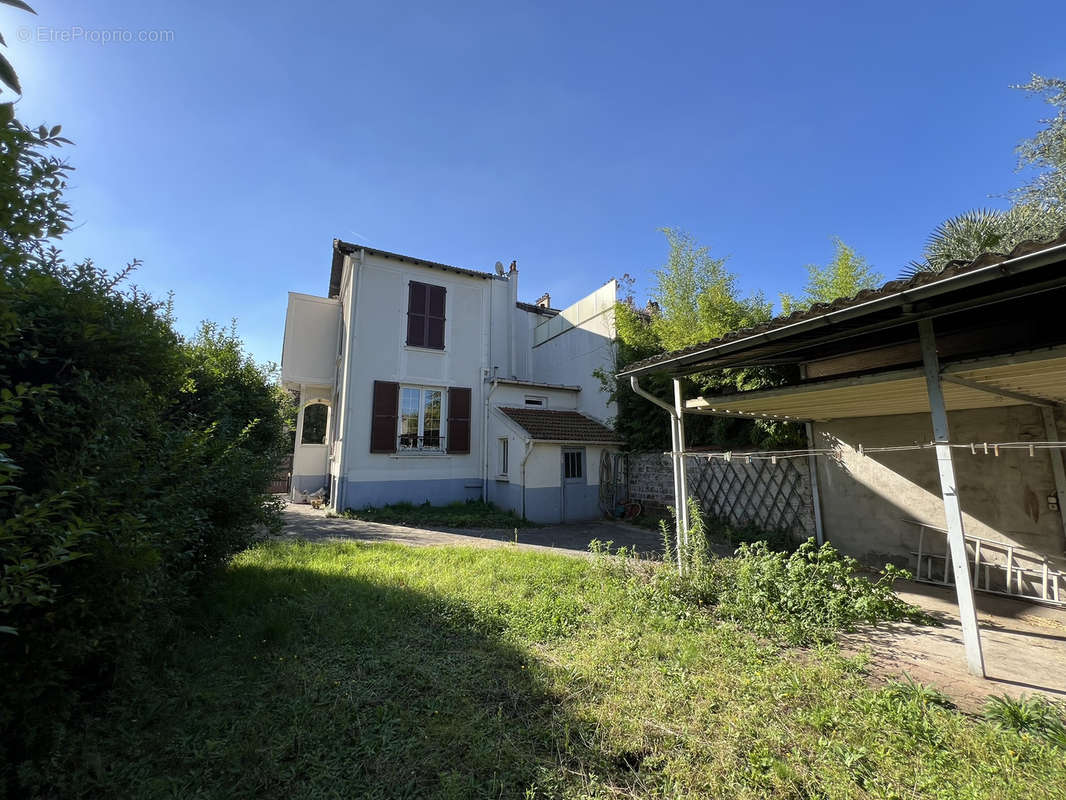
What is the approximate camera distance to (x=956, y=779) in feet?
6.10

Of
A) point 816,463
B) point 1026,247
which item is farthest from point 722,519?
point 1026,247

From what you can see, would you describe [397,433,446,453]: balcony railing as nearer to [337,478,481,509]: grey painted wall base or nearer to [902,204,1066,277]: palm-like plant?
[337,478,481,509]: grey painted wall base

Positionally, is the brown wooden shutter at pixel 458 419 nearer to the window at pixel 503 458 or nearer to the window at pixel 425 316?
the window at pixel 503 458

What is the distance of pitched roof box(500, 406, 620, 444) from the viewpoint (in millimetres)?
10430

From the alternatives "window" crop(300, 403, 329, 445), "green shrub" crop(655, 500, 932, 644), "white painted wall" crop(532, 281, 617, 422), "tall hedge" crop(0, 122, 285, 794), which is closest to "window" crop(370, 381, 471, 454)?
"white painted wall" crop(532, 281, 617, 422)

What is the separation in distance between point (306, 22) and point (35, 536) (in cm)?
477

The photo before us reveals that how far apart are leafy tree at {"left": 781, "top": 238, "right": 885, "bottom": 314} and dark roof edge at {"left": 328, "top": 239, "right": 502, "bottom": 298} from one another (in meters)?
8.05

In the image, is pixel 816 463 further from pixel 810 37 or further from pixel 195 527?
pixel 195 527

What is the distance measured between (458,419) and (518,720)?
9462mm

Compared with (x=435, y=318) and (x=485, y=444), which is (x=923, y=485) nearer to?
(x=485, y=444)

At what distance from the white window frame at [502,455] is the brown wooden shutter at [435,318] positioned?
317cm

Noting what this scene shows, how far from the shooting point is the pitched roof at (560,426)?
1043cm

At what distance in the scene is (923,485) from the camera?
18.9 ft

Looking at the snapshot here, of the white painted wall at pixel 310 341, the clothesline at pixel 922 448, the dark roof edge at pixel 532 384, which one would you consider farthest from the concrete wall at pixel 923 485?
the white painted wall at pixel 310 341
